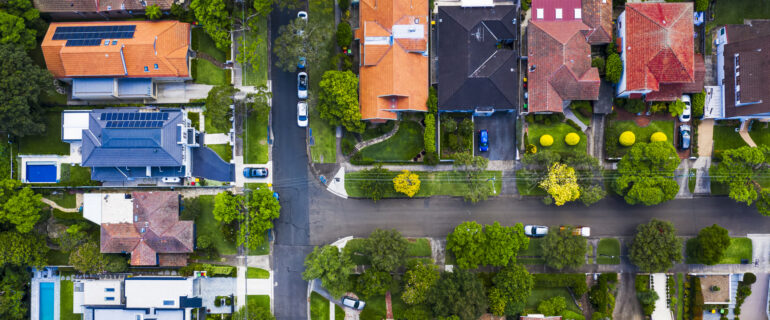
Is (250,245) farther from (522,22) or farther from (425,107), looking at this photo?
(522,22)

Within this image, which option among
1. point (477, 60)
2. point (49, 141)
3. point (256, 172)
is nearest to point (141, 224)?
point (256, 172)

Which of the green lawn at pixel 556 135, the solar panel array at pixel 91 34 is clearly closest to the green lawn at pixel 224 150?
the solar panel array at pixel 91 34

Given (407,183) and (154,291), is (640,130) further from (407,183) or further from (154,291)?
(154,291)

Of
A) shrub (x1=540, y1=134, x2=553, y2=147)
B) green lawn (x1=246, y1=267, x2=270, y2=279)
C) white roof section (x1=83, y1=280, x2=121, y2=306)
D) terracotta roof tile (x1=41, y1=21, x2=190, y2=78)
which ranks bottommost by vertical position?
white roof section (x1=83, y1=280, x2=121, y2=306)

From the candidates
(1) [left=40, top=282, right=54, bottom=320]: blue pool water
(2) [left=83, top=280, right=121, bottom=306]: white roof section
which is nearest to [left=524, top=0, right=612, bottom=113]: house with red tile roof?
(2) [left=83, top=280, right=121, bottom=306]: white roof section

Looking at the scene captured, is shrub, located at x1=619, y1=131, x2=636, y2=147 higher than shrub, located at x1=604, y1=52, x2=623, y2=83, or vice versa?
shrub, located at x1=604, y1=52, x2=623, y2=83

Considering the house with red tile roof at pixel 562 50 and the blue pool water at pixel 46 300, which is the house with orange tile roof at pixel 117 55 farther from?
the house with red tile roof at pixel 562 50

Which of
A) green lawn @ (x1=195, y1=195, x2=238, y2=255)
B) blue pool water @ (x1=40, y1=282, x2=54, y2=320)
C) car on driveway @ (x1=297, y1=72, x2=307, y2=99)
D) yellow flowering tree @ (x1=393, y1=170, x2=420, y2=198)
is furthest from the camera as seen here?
blue pool water @ (x1=40, y1=282, x2=54, y2=320)

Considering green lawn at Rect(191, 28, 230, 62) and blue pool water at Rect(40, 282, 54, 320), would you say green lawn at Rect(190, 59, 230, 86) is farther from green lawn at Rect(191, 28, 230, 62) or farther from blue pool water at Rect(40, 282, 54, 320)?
blue pool water at Rect(40, 282, 54, 320)
